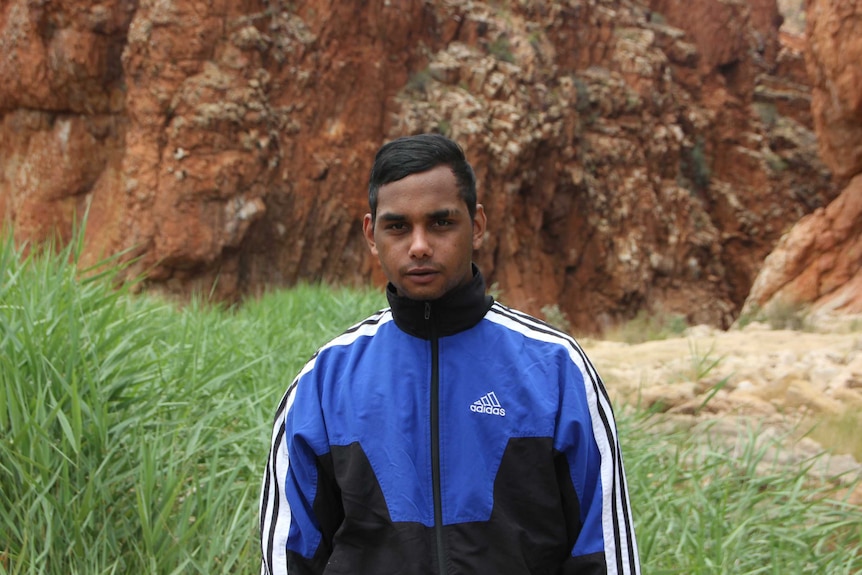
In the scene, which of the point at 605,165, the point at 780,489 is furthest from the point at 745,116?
the point at 780,489

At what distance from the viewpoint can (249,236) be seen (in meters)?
11.6

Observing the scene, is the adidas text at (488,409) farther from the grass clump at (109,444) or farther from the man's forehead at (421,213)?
the grass clump at (109,444)

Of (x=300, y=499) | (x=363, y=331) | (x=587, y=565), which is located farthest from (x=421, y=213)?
(x=587, y=565)

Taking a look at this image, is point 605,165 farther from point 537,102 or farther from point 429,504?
point 429,504

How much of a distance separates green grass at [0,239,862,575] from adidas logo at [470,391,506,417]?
1.28 metres

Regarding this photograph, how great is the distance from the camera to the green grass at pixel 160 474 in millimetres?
2322

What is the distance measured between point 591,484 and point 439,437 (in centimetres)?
30

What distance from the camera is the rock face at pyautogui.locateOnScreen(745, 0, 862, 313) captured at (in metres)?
10.1

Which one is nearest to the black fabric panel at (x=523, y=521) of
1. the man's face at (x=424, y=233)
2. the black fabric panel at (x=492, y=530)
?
the black fabric panel at (x=492, y=530)

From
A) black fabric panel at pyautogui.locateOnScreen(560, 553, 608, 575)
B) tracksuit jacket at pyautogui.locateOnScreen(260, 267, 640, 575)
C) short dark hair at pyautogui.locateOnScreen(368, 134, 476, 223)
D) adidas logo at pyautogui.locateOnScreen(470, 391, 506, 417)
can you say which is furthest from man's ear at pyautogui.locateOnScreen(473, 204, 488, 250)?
black fabric panel at pyautogui.locateOnScreen(560, 553, 608, 575)

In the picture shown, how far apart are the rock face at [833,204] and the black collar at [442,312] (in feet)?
32.5

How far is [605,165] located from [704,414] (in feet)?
42.1

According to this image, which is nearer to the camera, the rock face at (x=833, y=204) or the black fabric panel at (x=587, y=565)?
the black fabric panel at (x=587, y=565)

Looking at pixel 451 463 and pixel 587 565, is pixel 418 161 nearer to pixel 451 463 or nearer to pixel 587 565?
pixel 451 463
